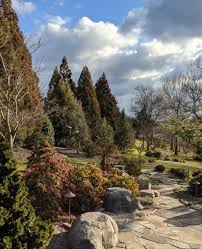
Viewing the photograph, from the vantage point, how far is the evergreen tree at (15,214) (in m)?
6.53

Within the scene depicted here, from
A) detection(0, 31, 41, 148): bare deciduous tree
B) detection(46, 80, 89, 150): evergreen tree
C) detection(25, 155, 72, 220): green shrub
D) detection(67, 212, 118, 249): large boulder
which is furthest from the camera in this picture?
detection(46, 80, 89, 150): evergreen tree

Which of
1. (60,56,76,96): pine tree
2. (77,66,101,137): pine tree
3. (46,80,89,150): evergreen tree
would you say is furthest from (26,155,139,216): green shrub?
(60,56,76,96): pine tree

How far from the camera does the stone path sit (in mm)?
8484

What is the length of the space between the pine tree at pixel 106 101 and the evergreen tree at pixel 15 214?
125ft

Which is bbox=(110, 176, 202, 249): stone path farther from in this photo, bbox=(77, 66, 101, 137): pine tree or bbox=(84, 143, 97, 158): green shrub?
bbox=(77, 66, 101, 137): pine tree

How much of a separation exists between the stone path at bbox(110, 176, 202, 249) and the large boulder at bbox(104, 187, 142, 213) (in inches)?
11.5

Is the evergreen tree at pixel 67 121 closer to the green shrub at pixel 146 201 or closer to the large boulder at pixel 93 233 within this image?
the green shrub at pixel 146 201

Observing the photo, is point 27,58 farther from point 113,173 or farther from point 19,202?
point 19,202

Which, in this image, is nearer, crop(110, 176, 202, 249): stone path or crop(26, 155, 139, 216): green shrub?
crop(110, 176, 202, 249): stone path

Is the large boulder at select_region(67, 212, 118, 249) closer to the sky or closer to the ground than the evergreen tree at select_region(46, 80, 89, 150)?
closer to the ground

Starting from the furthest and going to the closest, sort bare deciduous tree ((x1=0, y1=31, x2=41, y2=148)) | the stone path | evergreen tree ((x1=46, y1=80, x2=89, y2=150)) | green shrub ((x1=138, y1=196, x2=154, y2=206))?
evergreen tree ((x1=46, y1=80, x2=89, y2=150)), bare deciduous tree ((x1=0, y1=31, x2=41, y2=148)), green shrub ((x1=138, y1=196, x2=154, y2=206)), the stone path

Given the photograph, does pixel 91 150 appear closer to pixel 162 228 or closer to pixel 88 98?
pixel 88 98

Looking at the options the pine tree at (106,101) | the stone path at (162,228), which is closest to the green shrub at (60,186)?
the stone path at (162,228)

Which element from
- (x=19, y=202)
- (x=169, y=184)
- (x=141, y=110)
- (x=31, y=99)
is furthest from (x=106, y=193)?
(x=141, y=110)
